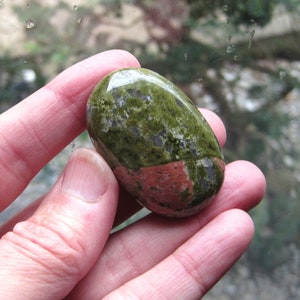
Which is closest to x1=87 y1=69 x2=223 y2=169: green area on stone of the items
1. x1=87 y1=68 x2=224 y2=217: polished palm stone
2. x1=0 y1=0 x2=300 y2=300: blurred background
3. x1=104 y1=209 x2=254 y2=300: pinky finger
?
x1=87 y1=68 x2=224 y2=217: polished palm stone

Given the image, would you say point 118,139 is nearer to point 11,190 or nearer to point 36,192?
point 11,190

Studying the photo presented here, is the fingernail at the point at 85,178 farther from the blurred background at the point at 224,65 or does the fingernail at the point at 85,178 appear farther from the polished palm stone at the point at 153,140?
the blurred background at the point at 224,65

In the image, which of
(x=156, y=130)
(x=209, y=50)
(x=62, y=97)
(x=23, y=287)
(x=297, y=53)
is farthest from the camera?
(x=297, y=53)

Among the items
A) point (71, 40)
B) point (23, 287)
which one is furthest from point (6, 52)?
point (23, 287)

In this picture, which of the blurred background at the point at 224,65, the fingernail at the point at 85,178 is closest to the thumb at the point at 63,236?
the fingernail at the point at 85,178

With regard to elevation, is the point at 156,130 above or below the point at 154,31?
above

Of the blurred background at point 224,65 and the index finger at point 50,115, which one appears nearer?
the index finger at point 50,115
